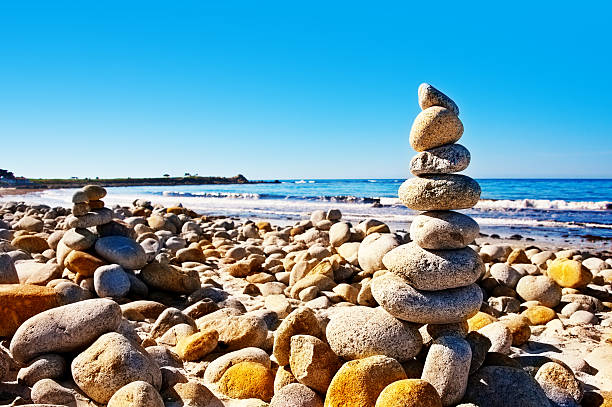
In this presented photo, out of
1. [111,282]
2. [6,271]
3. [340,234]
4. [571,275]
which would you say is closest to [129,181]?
[340,234]

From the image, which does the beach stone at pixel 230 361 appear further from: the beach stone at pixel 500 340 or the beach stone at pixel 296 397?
the beach stone at pixel 500 340

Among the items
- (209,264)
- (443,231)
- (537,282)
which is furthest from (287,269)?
(443,231)

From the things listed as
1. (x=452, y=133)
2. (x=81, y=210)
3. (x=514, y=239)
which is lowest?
(x=514, y=239)

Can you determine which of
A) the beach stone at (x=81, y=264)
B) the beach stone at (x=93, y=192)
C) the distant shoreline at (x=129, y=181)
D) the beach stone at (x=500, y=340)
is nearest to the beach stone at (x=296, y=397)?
the beach stone at (x=500, y=340)

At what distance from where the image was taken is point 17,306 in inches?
194

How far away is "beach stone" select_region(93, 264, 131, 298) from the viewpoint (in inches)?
273

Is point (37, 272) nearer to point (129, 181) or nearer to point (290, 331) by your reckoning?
point (290, 331)

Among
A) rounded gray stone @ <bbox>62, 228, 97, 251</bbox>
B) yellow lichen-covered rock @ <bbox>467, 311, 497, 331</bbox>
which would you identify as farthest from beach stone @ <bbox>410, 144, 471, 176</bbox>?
rounded gray stone @ <bbox>62, 228, 97, 251</bbox>

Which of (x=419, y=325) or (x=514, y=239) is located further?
(x=514, y=239)

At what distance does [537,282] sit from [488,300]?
0.84 metres

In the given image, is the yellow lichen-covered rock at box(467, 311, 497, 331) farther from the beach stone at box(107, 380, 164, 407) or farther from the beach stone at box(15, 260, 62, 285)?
the beach stone at box(15, 260, 62, 285)

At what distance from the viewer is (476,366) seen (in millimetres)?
4078

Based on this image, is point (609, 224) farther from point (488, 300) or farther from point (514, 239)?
point (488, 300)

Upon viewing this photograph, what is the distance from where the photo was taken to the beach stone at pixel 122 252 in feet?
25.0
